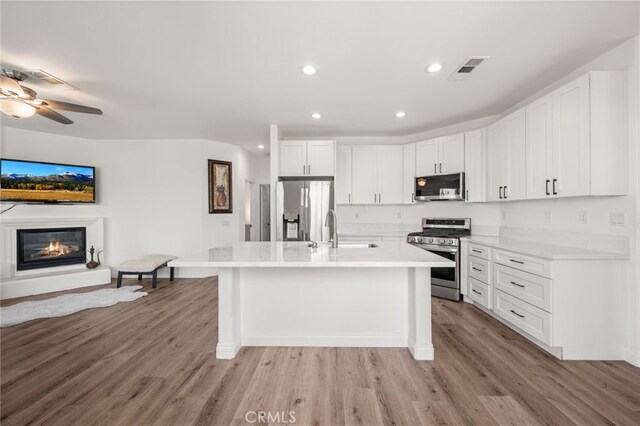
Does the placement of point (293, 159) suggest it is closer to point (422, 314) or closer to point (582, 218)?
point (422, 314)

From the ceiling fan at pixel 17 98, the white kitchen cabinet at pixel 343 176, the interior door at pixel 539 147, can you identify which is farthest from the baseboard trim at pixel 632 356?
the ceiling fan at pixel 17 98

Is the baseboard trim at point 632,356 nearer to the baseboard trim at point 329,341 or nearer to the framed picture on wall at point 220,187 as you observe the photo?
the baseboard trim at point 329,341

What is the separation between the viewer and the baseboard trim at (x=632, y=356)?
2.20m

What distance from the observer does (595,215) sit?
2518 mm

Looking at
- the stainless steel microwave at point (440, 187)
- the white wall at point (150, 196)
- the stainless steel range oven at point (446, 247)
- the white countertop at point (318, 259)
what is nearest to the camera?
the white countertop at point (318, 259)

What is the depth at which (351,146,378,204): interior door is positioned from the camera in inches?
185

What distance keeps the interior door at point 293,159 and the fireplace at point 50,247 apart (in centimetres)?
373

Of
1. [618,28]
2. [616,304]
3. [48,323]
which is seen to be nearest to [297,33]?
[618,28]

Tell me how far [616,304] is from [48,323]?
548cm

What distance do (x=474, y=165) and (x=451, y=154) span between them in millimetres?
365

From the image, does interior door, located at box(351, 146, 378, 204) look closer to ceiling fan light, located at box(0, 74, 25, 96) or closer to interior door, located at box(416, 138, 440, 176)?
interior door, located at box(416, 138, 440, 176)

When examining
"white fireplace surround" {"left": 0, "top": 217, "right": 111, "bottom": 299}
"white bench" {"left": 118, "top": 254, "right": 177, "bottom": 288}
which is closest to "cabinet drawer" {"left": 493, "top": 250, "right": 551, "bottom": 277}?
"white bench" {"left": 118, "top": 254, "right": 177, "bottom": 288}

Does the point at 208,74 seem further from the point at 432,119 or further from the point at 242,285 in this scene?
the point at 432,119

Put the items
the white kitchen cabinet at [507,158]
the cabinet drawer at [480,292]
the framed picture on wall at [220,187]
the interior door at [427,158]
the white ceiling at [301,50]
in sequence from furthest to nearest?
the framed picture on wall at [220,187] → the interior door at [427,158] → the cabinet drawer at [480,292] → the white kitchen cabinet at [507,158] → the white ceiling at [301,50]
